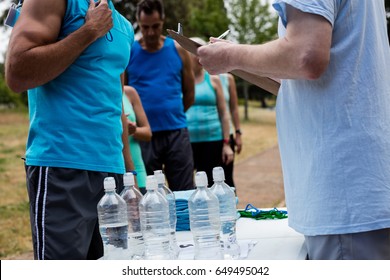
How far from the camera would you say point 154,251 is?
235cm

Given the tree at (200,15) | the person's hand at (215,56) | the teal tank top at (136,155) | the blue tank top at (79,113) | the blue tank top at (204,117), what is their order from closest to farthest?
the person's hand at (215,56) < the blue tank top at (79,113) < the teal tank top at (136,155) < the blue tank top at (204,117) < the tree at (200,15)

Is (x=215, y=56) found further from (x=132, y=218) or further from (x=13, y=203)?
(x=13, y=203)

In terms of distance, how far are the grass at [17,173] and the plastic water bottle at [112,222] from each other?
2111 mm

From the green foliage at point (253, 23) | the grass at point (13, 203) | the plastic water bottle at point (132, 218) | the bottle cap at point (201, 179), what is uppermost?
the green foliage at point (253, 23)

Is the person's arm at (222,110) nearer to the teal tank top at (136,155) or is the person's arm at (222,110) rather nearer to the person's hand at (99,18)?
the teal tank top at (136,155)

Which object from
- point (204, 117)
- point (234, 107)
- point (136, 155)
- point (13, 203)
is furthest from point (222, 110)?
point (13, 203)

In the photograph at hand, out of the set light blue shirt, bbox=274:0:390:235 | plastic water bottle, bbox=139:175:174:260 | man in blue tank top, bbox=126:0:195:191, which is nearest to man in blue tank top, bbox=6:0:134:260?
plastic water bottle, bbox=139:175:174:260

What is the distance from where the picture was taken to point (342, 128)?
205cm

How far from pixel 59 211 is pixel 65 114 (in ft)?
1.40

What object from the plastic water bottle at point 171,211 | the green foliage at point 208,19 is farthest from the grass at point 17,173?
the green foliage at point 208,19

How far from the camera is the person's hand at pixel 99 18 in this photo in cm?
272
